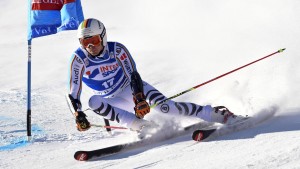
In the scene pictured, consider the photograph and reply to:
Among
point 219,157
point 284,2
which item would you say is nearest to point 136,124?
point 219,157

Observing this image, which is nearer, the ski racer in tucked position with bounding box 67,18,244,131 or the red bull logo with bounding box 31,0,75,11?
the ski racer in tucked position with bounding box 67,18,244,131

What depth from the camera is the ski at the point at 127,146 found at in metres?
4.99

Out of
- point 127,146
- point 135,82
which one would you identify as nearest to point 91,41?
point 135,82

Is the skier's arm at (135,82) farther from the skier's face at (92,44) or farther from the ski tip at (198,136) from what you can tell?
the ski tip at (198,136)

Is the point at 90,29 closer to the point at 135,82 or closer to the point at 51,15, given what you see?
the point at 135,82

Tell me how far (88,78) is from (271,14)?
7.34 metres

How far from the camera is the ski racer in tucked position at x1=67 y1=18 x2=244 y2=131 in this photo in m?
5.23

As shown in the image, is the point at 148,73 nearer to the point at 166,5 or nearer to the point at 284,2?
the point at 284,2

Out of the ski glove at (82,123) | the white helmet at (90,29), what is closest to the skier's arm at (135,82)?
the white helmet at (90,29)

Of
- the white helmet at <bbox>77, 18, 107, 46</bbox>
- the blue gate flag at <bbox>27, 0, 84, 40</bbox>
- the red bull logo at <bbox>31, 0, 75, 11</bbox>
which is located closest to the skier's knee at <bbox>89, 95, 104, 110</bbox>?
the white helmet at <bbox>77, 18, 107, 46</bbox>

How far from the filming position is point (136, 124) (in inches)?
213

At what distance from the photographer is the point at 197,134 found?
485cm

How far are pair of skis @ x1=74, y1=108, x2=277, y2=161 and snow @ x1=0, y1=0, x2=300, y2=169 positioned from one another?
90 millimetres

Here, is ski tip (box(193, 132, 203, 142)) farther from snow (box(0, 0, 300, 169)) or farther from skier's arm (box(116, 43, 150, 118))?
skier's arm (box(116, 43, 150, 118))
